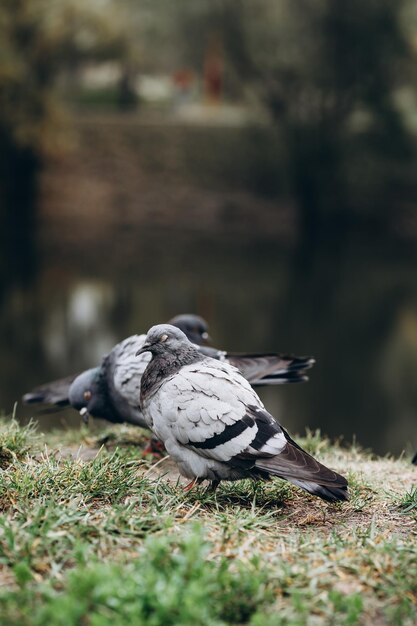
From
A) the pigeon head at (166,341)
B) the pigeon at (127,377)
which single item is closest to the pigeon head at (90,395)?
the pigeon at (127,377)

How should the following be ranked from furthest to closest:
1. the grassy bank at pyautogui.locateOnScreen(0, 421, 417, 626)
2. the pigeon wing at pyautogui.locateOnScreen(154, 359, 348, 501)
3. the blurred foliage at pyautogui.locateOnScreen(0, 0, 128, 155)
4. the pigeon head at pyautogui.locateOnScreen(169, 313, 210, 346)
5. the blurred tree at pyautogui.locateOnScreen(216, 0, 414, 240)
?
the blurred tree at pyautogui.locateOnScreen(216, 0, 414, 240)
the blurred foliage at pyautogui.locateOnScreen(0, 0, 128, 155)
the pigeon head at pyautogui.locateOnScreen(169, 313, 210, 346)
the pigeon wing at pyautogui.locateOnScreen(154, 359, 348, 501)
the grassy bank at pyautogui.locateOnScreen(0, 421, 417, 626)

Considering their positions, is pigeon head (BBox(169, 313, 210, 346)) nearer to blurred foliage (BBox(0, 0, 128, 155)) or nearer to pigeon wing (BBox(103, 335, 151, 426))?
pigeon wing (BBox(103, 335, 151, 426))

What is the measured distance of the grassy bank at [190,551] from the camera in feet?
9.49

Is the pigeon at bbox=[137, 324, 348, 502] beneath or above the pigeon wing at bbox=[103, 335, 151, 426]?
above

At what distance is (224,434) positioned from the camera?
407 cm

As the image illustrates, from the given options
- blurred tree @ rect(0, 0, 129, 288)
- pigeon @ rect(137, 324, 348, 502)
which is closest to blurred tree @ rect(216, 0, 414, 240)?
blurred tree @ rect(0, 0, 129, 288)

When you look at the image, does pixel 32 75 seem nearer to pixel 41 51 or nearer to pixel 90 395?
pixel 41 51

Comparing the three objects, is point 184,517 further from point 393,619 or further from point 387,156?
point 387,156

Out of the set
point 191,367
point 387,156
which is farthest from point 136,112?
point 191,367

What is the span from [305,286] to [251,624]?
718 inches

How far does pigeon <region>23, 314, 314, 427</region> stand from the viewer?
5613 millimetres

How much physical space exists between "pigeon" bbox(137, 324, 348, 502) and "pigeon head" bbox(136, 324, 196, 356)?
196 millimetres

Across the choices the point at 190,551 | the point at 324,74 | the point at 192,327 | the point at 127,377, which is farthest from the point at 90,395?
the point at 324,74

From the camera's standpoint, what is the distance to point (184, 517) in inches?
151
